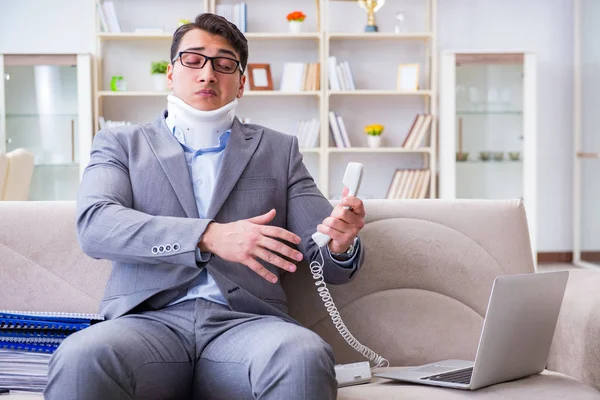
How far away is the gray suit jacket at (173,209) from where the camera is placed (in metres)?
1.65

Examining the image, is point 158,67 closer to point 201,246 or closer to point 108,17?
point 108,17

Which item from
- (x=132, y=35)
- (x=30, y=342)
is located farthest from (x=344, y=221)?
(x=132, y=35)

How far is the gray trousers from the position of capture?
1.42m

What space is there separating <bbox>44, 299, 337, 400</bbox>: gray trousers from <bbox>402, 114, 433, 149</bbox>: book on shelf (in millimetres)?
4851

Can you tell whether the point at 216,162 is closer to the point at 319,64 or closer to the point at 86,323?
the point at 86,323

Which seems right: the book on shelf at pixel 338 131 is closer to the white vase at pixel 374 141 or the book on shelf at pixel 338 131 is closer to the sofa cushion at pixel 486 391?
the white vase at pixel 374 141

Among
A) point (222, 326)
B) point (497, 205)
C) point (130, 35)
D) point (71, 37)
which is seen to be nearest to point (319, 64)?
point (130, 35)

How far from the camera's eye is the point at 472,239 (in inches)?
81.2

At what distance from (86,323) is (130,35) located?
16.1 ft

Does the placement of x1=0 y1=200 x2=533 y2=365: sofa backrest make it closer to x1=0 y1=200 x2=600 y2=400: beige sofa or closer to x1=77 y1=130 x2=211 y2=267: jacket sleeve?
x1=0 y1=200 x2=600 y2=400: beige sofa

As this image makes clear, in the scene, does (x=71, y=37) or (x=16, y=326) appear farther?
(x=71, y=37)

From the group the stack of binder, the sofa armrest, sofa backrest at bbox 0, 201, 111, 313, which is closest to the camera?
the stack of binder

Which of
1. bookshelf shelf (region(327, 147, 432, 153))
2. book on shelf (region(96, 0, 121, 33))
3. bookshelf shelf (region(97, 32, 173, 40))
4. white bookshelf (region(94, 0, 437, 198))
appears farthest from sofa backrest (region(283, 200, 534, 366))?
book on shelf (region(96, 0, 121, 33))

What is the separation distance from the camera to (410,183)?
645 cm
